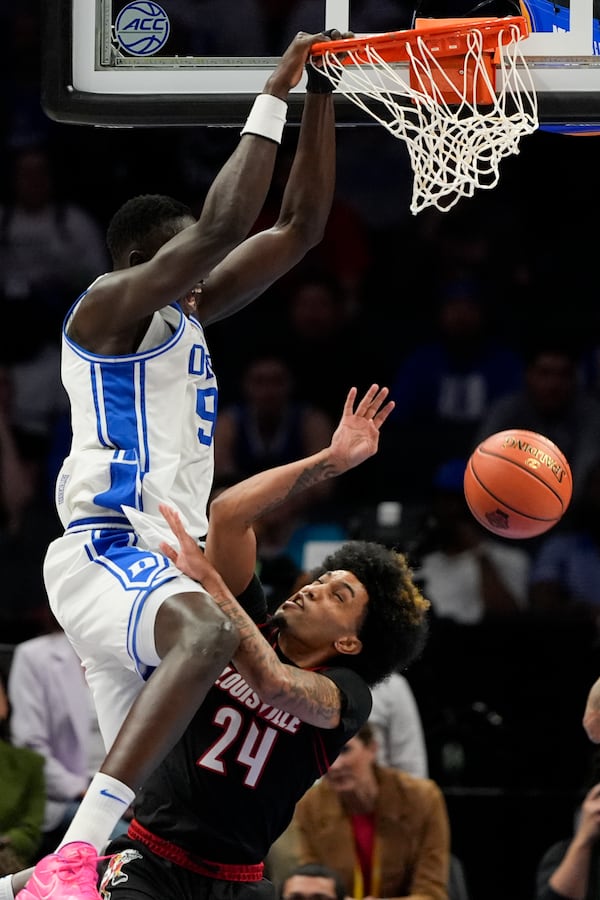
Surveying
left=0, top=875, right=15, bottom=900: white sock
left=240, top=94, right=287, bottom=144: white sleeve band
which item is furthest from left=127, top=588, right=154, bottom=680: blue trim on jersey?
left=240, top=94, right=287, bottom=144: white sleeve band

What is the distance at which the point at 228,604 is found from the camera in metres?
3.96

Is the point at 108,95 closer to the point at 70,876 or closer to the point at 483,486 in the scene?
the point at 483,486

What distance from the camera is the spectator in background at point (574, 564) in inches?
313

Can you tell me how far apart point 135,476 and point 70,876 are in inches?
43.7

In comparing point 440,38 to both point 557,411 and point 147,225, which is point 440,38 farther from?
point 557,411

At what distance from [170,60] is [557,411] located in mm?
4000

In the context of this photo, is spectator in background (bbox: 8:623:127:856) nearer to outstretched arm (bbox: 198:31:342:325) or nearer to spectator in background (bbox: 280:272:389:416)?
spectator in background (bbox: 280:272:389:416)

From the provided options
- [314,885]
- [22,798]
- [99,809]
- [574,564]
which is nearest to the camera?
[99,809]

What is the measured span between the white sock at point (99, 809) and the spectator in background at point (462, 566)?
13.2 ft

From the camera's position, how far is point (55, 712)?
272 inches

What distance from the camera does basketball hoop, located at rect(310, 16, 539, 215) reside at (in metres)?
4.57

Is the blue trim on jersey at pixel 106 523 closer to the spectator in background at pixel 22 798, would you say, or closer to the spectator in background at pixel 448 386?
the spectator in background at pixel 22 798

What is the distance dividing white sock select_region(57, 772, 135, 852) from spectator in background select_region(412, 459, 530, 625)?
13.2ft

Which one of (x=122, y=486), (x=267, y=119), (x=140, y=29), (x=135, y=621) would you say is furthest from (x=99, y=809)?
(x=140, y=29)
